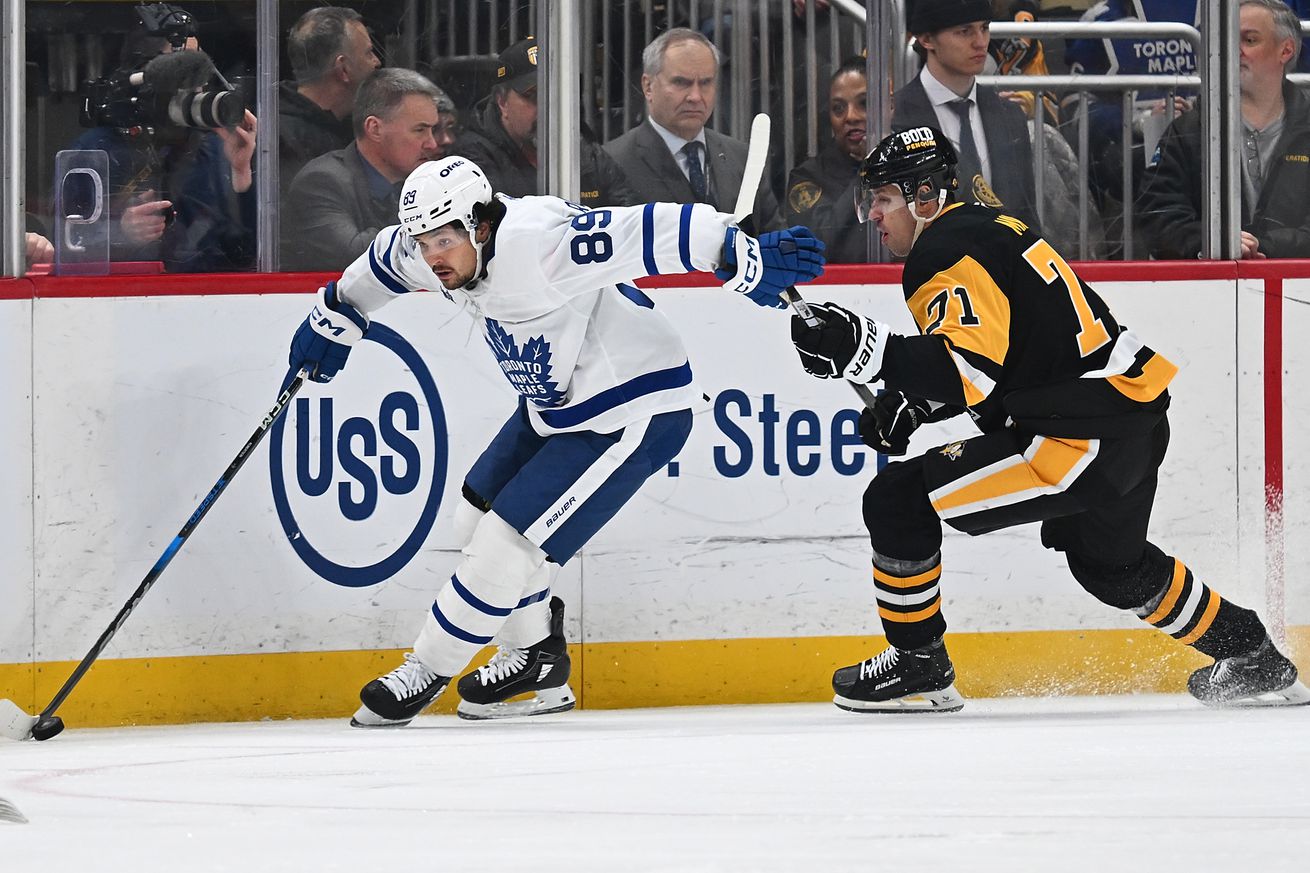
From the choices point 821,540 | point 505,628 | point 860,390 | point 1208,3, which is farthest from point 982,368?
point 1208,3

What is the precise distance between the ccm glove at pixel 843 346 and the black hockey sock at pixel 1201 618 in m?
0.82

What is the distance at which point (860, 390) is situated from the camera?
154 inches

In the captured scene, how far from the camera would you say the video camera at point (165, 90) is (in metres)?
3.95

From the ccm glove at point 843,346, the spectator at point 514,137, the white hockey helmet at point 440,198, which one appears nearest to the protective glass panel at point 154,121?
the spectator at point 514,137

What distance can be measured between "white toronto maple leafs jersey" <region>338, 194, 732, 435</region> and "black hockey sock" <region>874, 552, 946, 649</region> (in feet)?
1.78

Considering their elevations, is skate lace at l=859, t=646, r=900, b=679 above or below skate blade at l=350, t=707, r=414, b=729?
above

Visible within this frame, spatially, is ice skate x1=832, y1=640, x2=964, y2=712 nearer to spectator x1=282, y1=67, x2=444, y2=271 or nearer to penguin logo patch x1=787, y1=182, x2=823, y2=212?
penguin logo patch x1=787, y1=182, x2=823, y2=212

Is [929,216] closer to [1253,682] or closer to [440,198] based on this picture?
[440,198]

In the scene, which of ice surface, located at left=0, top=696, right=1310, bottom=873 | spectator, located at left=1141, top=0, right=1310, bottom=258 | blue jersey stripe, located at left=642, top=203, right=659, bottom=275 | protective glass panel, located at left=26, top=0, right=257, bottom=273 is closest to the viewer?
ice surface, located at left=0, top=696, right=1310, bottom=873

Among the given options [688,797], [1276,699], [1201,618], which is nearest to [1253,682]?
[1276,699]

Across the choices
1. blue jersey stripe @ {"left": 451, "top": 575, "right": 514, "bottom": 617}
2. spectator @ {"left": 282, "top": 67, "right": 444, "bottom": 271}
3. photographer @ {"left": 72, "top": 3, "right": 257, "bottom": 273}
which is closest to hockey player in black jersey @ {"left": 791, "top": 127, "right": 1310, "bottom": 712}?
blue jersey stripe @ {"left": 451, "top": 575, "right": 514, "bottom": 617}

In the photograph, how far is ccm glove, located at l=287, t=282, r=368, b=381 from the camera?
146 inches

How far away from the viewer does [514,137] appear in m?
4.10

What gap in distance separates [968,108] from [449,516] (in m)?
1.52
